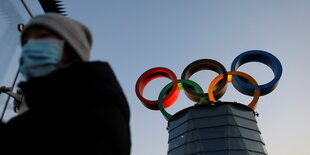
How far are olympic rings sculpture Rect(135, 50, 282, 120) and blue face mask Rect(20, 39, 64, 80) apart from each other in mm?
15783

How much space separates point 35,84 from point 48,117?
0.57 ft

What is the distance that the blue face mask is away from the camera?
1223 millimetres

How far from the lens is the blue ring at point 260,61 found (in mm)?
16109

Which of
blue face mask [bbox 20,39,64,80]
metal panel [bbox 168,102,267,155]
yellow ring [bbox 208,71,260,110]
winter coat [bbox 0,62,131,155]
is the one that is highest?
yellow ring [bbox 208,71,260,110]

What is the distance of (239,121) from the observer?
52.4 feet

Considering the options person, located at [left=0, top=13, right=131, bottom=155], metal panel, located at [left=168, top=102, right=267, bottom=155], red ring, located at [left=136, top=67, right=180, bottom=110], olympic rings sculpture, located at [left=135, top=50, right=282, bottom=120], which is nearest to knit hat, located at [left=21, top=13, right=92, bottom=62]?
person, located at [left=0, top=13, right=131, bottom=155]

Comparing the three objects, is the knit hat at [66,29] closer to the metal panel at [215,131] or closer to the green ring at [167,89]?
the metal panel at [215,131]

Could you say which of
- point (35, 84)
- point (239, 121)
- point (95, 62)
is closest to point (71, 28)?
point (95, 62)

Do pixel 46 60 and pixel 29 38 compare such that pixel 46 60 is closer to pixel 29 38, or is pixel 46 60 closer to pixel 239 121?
pixel 29 38

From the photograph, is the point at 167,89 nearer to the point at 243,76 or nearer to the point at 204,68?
the point at 204,68

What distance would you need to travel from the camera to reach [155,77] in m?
18.6

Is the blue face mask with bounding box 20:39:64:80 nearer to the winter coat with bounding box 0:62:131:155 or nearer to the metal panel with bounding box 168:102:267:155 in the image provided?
the winter coat with bounding box 0:62:131:155

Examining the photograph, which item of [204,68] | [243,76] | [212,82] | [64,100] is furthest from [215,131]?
[64,100]

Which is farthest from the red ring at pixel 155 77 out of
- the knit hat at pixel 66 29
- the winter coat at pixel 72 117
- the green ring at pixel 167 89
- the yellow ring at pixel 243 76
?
the winter coat at pixel 72 117
